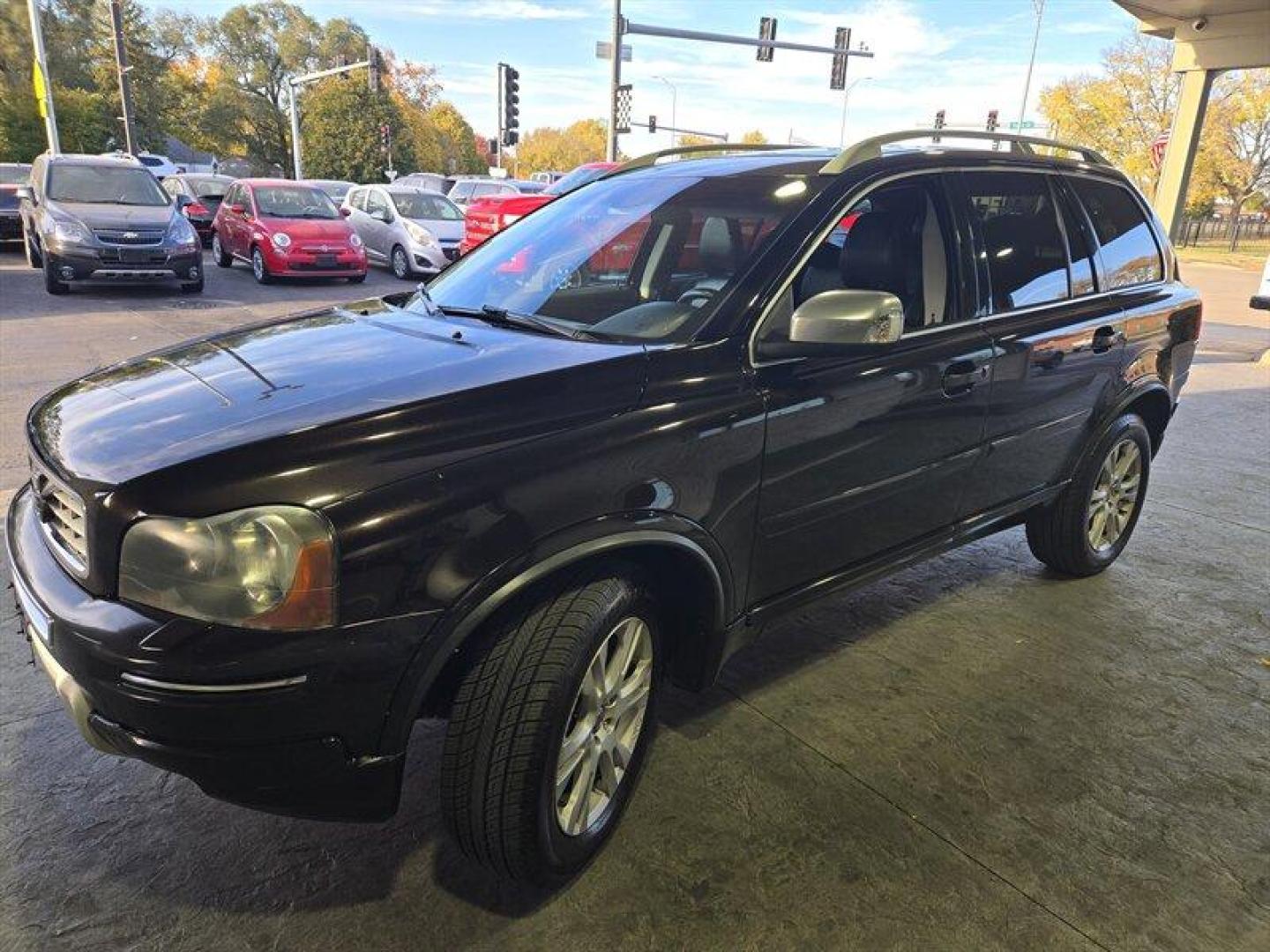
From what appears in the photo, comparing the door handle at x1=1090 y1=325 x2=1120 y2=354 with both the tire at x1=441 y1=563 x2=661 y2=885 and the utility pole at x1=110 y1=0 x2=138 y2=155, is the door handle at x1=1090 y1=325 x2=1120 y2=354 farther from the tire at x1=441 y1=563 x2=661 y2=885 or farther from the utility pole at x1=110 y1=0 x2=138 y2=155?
the utility pole at x1=110 y1=0 x2=138 y2=155

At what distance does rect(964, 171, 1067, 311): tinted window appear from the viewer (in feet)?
10.9

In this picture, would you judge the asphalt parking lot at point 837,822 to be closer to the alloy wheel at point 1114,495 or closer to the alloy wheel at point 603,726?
the alloy wheel at point 603,726

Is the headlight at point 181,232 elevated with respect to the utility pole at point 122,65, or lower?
lower

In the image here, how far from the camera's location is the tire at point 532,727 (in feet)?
6.69

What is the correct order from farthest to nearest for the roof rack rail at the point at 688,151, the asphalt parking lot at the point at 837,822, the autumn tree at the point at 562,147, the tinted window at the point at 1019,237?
the autumn tree at the point at 562,147 < the roof rack rail at the point at 688,151 < the tinted window at the point at 1019,237 < the asphalt parking lot at the point at 837,822

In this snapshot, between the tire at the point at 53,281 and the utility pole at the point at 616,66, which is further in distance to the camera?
the utility pole at the point at 616,66

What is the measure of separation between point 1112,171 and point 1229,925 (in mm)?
3152

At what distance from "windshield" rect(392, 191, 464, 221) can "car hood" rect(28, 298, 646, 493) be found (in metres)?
13.5

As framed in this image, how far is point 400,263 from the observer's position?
15.3m

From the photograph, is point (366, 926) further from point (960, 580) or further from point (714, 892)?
point (960, 580)

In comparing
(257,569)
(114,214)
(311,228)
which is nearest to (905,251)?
(257,569)

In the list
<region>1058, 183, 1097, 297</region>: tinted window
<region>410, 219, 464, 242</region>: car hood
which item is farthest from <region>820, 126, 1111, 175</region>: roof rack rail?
<region>410, 219, 464, 242</region>: car hood

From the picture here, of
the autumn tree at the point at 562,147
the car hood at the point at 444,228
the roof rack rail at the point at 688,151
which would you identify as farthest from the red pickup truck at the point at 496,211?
the autumn tree at the point at 562,147

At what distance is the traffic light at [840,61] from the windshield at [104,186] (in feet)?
66.2
